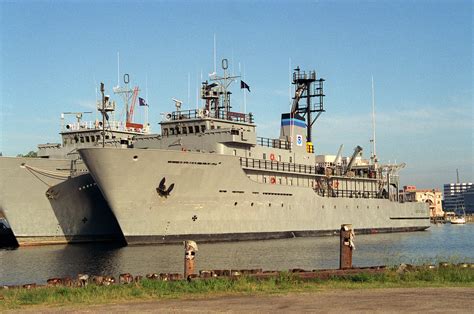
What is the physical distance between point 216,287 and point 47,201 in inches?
1151

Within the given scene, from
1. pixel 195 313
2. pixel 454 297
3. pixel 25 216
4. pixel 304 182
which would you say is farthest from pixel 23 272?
pixel 304 182

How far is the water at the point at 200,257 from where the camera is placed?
1201 inches

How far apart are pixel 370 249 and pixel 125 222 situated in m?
14.3

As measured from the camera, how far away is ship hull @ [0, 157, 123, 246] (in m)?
43.6

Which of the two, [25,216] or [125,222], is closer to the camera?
[125,222]

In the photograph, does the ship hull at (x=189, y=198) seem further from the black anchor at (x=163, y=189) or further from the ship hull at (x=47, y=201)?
the ship hull at (x=47, y=201)

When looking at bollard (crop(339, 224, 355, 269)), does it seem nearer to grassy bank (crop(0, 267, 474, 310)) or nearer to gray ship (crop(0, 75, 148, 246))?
grassy bank (crop(0, 267, 474, 310))

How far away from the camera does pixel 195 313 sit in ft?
46.3

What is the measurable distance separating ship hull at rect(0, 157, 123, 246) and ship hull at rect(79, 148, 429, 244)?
17.2ft

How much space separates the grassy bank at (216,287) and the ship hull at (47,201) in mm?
25542

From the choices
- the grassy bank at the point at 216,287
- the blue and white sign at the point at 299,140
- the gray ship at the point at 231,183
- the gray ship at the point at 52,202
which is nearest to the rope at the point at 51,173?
the gray ship at the point at 52,202

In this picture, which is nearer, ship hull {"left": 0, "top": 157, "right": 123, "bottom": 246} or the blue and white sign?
ship hull {"left": 0, "top": 157, "right": 123, "bottom": 246}

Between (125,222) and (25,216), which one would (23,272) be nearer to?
(125,222)

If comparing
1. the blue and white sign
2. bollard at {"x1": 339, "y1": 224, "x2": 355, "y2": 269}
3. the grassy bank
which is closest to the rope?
the blue and white sign
